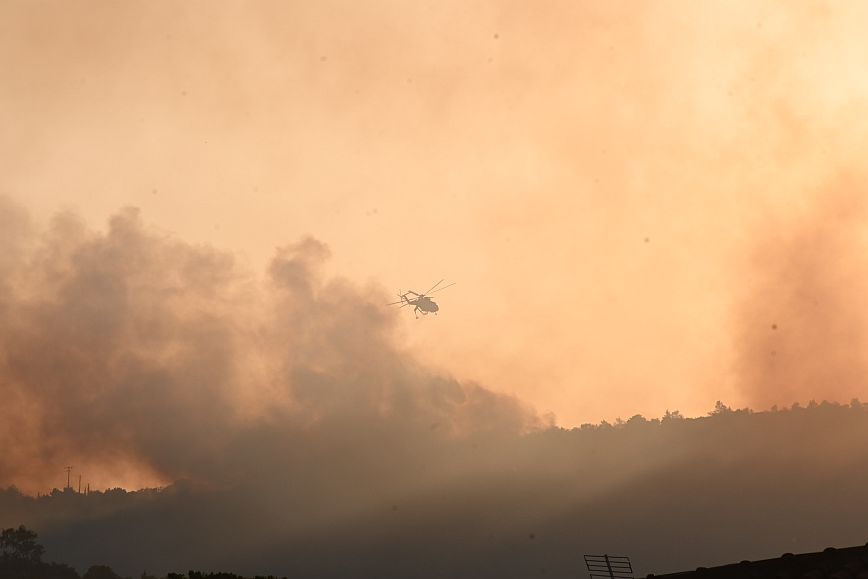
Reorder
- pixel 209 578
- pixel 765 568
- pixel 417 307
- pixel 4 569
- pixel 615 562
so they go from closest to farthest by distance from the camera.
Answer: pixel 765 568 < pixel 615 562 < pixel 209 578 < pixel 417 307 < pixel 4 569

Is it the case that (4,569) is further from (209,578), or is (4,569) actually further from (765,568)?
(765,568)

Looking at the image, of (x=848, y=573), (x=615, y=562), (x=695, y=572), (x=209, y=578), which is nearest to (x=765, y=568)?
(x=695, y=572)

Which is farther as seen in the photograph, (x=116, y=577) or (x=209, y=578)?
(x=116, y=577)

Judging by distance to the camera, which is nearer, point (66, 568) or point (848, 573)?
point (848, 573)

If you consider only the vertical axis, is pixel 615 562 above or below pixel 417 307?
below

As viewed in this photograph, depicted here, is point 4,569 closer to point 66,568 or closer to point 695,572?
point 66,568

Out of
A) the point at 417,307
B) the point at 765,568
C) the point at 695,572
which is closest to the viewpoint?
the point at 765,568

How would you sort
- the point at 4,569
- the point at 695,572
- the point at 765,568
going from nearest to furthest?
the point at 765,568, the point at 695,572, the point at 4,569

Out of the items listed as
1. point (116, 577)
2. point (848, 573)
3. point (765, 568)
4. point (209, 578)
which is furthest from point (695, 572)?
point (116, 577)

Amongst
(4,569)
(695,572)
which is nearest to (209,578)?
(695,572)

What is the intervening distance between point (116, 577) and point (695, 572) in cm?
17765

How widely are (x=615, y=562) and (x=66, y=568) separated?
166087 mm

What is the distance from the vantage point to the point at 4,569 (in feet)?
→ 513

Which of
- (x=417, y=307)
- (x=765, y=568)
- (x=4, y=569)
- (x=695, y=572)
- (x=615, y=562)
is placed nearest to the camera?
(x=765, y=568)
